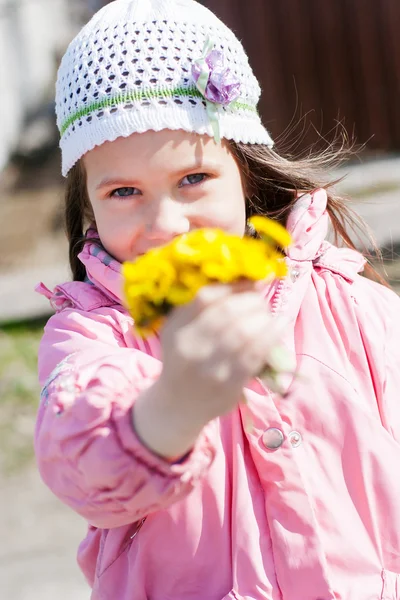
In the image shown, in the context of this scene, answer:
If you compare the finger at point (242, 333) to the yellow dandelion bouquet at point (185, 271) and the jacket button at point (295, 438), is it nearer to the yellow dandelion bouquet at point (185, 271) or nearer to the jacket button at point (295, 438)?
the yellow dandelion bouquet at point (185, 271)

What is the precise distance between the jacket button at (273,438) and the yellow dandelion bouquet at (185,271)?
60 cm

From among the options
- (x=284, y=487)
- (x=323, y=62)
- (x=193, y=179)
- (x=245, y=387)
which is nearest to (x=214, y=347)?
(x=245, y=387)

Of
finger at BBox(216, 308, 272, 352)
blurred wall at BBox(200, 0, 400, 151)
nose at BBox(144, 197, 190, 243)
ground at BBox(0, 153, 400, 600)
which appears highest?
finger at BBox(216, 308, 272, 352)

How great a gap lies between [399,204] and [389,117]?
4.74 feet

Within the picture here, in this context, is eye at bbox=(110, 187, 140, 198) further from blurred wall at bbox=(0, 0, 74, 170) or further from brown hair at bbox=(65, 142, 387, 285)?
blurred wall at bbox=(0, 0, 74, 170)

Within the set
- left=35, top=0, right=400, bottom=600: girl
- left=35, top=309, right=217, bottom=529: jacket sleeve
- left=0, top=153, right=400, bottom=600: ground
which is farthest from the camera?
left=0, top=153, right=400, bottom=600: ground

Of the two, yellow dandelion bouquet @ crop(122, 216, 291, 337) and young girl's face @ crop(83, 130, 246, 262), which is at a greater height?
yellow dandelion bouquet @ crop(122, 216, 291, 337)

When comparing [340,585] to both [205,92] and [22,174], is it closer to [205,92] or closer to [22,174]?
[205,92]

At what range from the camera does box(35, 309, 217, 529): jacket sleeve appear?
4.44 ft

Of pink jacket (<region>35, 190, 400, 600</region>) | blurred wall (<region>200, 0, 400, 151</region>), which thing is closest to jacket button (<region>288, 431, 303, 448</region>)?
pink jacket (<region>35, 190, 400, 600</region>)

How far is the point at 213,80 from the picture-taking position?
6.28ft

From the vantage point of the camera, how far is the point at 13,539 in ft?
11.0

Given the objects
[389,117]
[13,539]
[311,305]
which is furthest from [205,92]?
[389,117]

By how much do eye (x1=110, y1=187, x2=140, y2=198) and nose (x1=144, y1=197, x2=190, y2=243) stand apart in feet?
0.21
